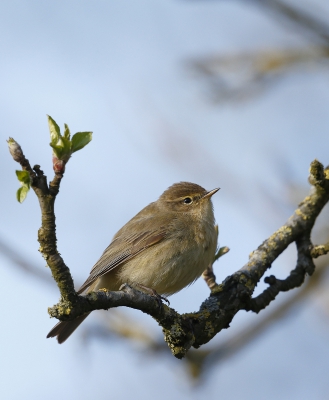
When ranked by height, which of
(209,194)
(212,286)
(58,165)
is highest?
(209,194)

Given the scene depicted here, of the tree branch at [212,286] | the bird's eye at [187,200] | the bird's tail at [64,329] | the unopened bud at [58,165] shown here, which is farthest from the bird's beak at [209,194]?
the unopened bud at [58,165]

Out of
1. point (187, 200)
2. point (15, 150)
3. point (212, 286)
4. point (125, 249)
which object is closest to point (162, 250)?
point (125, 249)

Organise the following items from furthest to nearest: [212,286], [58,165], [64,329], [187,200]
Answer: [187,200] < [64,329] < [212,286] < [58,165]

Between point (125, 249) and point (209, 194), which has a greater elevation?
point (209, 194)

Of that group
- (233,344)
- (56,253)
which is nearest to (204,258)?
(233,344)

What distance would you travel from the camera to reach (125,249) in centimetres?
657

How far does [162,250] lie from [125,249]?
54 cm

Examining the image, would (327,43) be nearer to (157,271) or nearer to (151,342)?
(157,271)

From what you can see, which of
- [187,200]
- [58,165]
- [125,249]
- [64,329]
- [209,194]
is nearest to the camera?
[58,165]

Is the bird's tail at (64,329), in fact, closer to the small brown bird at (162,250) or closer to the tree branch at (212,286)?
the small brown bird at (162,250)

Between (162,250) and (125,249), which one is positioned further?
(125,249)

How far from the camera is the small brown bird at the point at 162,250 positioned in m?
6.02

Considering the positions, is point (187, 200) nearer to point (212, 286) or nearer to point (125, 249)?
point (125, 249)

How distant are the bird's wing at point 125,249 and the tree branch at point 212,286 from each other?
3.08ft
